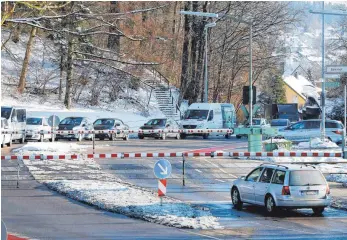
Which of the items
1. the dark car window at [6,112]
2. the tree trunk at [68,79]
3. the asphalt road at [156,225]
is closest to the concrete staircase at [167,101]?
the tree trunk at [68,79]

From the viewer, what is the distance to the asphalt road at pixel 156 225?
16.5 meters

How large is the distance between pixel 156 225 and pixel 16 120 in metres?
25.8

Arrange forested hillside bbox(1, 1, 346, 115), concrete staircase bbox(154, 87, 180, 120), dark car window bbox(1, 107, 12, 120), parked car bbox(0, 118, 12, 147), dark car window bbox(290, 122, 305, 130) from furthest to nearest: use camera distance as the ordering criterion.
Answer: concrete staircase bbox(154, 87, 180, 120), forested hillside bbox(1, 1, 346, 115), dark car window bbox(290, 122, 305, 130), dark car window bbox(1, 107, 12, 120), parked car bbox(0, 118, 12, 147)

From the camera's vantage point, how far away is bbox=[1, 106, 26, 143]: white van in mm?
41531

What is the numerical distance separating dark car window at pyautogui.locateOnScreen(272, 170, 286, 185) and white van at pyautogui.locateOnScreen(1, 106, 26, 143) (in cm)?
2272

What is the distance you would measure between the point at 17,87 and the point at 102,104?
7.88m

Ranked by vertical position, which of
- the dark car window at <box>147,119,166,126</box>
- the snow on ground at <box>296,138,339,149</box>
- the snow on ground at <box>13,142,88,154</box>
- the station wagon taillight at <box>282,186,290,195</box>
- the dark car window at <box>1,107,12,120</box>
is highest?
the dark car window at <box>1,107,12,120</box>

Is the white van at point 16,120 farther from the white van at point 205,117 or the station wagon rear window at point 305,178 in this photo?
the station wagon rear window at point 305,178

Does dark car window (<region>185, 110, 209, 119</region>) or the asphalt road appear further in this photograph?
dark car window (<region>185, 110, 209, 119</region>)

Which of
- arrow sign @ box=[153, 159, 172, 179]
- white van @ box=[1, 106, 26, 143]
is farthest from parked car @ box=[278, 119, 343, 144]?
arrow sign @ box=[153, 159, 172, 179]

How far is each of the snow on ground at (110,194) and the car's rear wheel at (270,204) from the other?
181cm

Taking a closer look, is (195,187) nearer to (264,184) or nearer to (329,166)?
(264,184)

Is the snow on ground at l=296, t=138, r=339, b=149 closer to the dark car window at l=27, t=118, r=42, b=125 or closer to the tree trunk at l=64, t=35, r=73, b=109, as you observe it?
the dark car window at l=27, t=118, r=42, b=125

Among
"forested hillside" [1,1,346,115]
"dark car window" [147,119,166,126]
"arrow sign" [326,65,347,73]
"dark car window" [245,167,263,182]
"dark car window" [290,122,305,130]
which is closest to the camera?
"dark car window" [245,167,263,182]
